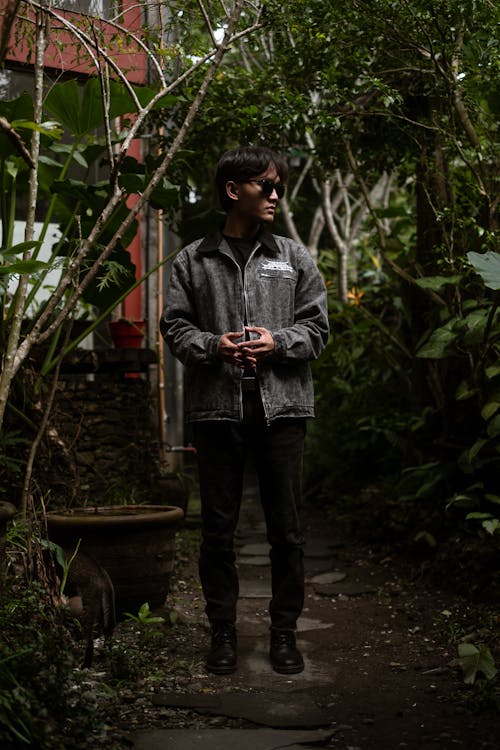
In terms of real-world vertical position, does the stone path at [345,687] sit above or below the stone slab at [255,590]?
above

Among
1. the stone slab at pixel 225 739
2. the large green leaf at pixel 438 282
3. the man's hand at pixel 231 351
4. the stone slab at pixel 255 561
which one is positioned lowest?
the stone slab at pixel 255 561

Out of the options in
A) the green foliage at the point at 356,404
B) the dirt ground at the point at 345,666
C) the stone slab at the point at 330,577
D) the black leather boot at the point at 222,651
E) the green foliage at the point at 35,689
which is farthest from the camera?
the green foliage at the point at 356,404

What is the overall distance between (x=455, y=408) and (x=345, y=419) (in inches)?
87.4

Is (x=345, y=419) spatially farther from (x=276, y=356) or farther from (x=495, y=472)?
(x=276, y=356)

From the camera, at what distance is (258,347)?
288 centimetres

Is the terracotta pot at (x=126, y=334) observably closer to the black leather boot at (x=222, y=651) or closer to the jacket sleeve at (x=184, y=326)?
the jacket sleeve at (x=184, y=326)

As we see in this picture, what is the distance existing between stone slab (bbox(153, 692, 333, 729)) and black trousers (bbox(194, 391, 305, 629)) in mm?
372

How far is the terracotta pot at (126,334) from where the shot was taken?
526 cm

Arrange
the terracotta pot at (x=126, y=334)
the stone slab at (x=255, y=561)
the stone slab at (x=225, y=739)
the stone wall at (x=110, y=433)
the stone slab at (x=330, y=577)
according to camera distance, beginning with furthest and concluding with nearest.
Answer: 1. the terracotta pot at (x=126, y=334)
2. the stone slab at (x=255, y=561)
3. the stone wall at (x=110, y=433)
4. the stone slab at (x=330, y=577)
5. the stone slab at (x=225, y=739)

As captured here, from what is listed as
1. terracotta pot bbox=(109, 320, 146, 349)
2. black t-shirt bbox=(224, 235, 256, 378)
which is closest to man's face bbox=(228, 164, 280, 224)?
black t-shirt bbox=(224, 235, 256, 378)

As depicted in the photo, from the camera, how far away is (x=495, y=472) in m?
4.16

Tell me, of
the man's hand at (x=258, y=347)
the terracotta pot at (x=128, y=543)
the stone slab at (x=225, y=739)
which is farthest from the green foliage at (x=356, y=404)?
the stone slab at (x=225, y=739)

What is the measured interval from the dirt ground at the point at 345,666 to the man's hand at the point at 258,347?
1.12 meters

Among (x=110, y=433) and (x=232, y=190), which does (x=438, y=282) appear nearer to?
(x=232, y=190)
